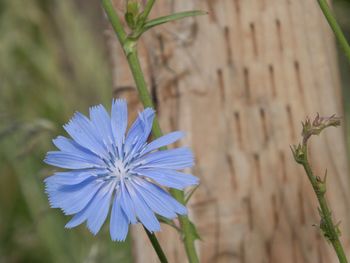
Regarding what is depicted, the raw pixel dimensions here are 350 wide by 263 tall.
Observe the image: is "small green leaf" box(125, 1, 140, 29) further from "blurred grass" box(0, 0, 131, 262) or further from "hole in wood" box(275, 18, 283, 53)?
"blurred grass" box(0, 0, 131, 262)

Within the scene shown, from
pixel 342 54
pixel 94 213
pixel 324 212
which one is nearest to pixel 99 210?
pixel 94 213

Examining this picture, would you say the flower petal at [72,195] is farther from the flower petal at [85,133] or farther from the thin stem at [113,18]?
the thin stem at [113,18]

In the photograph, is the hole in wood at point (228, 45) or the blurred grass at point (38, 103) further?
the blurred grass at point (38, 103)

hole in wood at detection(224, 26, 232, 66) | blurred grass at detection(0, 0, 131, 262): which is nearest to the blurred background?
blurred grass at detection(0, 0, 131, 262)

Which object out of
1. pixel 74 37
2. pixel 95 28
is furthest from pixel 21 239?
pixel 95 28

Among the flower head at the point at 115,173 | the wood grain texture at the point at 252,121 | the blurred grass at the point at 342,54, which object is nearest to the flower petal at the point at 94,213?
the flower head at the point at 115,173

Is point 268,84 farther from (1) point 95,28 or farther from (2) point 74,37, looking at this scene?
(1) point 95,28
